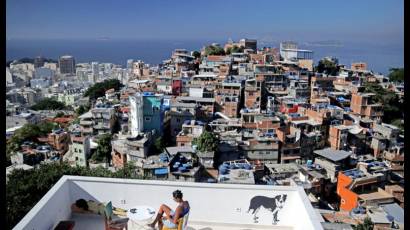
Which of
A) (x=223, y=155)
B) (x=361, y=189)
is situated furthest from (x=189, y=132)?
(x=361, y=189)

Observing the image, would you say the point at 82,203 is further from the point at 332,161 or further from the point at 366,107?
the point at 366,107

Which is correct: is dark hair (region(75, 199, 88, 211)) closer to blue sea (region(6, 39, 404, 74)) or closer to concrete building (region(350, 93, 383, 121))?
blue sea (region(6, 39, 404, 74))

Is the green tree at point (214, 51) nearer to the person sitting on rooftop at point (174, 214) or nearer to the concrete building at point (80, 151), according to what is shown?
the concrete building at point (80, 151)

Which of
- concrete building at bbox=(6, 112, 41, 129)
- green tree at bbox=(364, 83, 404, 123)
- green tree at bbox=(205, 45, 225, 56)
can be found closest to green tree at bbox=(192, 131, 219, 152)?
green tree at bbox=(364, 83, 404, 123)

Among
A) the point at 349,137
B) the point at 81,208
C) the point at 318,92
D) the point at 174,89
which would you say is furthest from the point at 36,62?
the point at 81,208

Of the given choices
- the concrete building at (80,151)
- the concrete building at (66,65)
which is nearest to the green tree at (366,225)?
the concrete building at (80,151)

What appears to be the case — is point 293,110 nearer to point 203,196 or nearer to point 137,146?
point 137,146
